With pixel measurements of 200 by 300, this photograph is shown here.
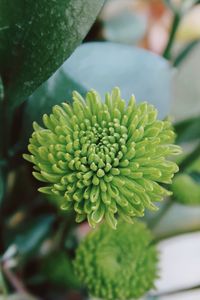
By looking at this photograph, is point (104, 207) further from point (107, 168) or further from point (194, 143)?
point (194, 143)

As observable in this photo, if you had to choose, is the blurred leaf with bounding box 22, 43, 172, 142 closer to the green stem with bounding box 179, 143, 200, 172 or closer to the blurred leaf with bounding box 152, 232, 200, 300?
the green stem with bounding box 179, 143, 200, 172

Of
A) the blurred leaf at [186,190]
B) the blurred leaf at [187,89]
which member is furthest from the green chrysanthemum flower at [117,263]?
the blurred leaf at [187,89]

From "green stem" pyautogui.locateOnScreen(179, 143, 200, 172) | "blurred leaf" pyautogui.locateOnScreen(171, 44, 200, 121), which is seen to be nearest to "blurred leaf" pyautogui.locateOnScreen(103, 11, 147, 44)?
"blurred leaf" pyautogui.locateOnScreen(171, 44, 200, 121)

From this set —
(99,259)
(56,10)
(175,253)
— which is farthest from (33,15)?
(175,253)

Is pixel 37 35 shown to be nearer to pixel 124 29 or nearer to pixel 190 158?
pixel 190 158

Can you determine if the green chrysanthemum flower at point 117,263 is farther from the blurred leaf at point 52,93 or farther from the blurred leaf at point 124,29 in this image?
the blurred leaf at point 124,29

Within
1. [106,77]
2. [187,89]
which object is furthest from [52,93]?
[187,89]
